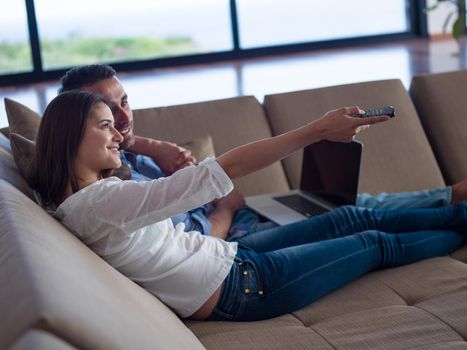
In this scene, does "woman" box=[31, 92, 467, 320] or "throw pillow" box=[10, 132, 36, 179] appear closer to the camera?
"woman" box=[31, 92, 467, 320]

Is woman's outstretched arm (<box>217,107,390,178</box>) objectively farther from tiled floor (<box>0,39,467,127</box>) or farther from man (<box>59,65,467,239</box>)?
tiled floor (<box>0,39,467,127</box>)

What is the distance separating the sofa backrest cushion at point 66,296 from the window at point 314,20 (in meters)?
6.78

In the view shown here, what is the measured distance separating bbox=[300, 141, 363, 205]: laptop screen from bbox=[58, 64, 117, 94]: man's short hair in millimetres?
756

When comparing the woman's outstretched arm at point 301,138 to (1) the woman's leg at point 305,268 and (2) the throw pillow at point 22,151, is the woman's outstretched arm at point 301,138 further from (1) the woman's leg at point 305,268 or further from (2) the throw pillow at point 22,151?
(2) the throw pillow at point 22,151

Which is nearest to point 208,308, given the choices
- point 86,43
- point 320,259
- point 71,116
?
point 320,259

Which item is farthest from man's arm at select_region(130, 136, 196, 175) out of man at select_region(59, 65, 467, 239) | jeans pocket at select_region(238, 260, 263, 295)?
jeans pocket at select_region(238, 260, 263, 295)

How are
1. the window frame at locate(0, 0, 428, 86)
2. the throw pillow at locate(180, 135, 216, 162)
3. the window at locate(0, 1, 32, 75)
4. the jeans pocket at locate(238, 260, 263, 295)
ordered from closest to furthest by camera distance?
the jeans pocket at locate(238, 260, 263, 295) → the throw pillow at locate(180, 135, 216, 162) → the window at locate(0, 1, 32, 75) → the window frame at locate(0, 0, 428, 86)

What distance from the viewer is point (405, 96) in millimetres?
3070

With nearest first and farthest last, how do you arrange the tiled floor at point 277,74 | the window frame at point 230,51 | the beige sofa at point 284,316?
the beige sofa at point 284,316 → the tiled floor at point 277,74 → the window frame at point 230,51

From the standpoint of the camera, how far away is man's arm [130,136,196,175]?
102 inches

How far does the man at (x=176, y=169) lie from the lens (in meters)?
2.43

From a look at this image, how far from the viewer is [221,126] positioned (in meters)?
2.91

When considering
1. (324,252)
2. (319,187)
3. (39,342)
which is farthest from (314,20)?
(39,342)

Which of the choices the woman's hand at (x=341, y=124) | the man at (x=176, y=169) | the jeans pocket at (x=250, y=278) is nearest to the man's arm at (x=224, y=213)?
the man at (x=176, y=169)
